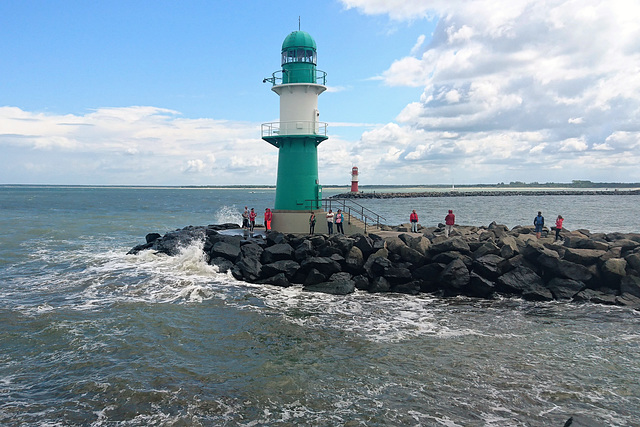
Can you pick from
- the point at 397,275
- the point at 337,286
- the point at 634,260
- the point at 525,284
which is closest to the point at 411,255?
the point at 397,275

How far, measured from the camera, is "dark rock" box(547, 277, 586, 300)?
13562 millimetres

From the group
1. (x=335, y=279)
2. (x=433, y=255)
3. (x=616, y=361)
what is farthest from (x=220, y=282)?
(x=616, y=361)

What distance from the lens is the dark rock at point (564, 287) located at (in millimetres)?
13562

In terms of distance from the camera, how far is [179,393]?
7629mm

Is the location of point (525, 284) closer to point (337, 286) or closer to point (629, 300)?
point (629, 300)

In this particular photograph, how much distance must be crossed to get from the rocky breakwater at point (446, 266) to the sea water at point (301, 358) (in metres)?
0.69

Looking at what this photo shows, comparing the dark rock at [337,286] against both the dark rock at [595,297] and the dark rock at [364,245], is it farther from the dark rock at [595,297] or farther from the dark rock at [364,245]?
the dark rock at [595,297]

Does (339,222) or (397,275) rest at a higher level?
(339,222)

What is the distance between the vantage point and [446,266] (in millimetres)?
14758

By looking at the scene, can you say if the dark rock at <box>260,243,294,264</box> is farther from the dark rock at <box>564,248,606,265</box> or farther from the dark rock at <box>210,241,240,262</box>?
the dark rock at <box>564,248,606,265</box>

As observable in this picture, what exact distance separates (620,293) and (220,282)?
1255 cm

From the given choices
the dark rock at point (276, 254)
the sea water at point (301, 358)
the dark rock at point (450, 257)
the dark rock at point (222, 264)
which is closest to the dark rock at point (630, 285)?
the sea water at point (301, 358)

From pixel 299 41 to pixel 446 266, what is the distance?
11.8m

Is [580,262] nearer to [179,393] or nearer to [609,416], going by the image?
[609,416]
